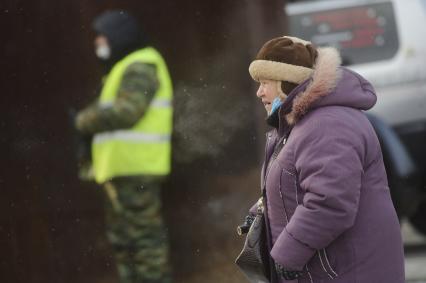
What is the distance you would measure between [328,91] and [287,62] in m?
0.18

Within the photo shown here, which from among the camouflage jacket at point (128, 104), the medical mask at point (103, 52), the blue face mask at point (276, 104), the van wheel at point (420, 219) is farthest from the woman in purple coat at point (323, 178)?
the van wheel at point (420, 219)

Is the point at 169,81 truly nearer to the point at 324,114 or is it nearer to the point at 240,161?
the point at 240,161

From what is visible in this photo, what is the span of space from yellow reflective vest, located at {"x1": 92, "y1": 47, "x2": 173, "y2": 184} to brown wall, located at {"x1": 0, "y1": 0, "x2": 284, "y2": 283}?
0.20 ft

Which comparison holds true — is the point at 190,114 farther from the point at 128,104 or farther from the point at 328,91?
the point at 328,91

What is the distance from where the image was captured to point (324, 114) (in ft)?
9.70

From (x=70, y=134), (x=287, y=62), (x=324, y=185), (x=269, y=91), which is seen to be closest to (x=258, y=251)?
(x=324, y=185)

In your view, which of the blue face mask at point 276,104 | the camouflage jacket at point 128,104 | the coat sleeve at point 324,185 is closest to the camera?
the coat sleeve at point 324,185

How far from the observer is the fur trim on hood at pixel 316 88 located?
117 inches

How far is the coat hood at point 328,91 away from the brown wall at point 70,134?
5.01 feet

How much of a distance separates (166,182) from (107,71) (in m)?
0.62

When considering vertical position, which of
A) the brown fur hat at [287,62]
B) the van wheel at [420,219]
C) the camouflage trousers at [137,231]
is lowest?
the van wheel at [420,219]

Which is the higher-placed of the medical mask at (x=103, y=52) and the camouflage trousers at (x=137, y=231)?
the medical mask at (x=103, y=52)

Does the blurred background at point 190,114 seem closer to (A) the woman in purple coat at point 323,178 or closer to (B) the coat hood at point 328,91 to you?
(A) the woman in purple coat at point 323,178

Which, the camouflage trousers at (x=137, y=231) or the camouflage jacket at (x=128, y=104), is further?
the camouflage trousers at (x=137, y=231)
